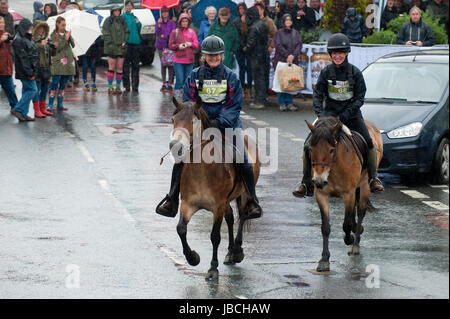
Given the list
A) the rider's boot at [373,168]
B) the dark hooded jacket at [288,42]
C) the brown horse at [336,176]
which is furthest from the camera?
the dark hooded jacket at [288,42]

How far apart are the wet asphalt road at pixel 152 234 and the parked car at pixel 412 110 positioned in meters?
0.44

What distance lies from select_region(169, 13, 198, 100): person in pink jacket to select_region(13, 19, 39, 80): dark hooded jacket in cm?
430

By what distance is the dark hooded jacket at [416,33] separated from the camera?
895 inches

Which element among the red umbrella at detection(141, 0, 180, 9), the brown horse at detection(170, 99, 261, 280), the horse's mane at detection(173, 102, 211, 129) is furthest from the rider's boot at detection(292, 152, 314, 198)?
the red umbrella at detection(141, 0, 180, 9)

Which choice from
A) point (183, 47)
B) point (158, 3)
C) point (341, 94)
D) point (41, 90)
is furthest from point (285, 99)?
point (341, 94)

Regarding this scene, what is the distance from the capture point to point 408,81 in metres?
17.0

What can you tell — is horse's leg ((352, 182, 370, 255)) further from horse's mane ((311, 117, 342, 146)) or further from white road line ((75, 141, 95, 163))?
white road line ((75, 141, 95, 163))

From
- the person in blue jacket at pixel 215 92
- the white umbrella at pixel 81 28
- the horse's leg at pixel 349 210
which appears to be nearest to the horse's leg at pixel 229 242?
the person in blue jacket at pixel 215 92

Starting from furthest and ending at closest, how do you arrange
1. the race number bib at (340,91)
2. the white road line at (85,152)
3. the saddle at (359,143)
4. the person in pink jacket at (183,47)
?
the person in pink jacket at (183,47)
the white road line at (85,152)
the race number bib at (340,91)
the saddle at (359,143)

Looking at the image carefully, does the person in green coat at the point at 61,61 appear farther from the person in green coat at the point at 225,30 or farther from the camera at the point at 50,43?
the person in green coat at the point at 225,30

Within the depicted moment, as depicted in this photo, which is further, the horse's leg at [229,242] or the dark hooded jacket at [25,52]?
the dark hooded jacket at [25,52]

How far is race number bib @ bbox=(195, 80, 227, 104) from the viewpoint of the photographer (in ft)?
35.1
